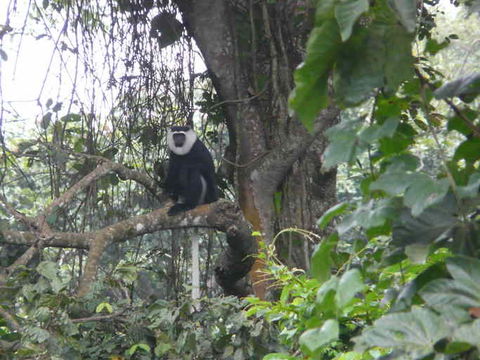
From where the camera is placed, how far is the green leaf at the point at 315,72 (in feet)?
2.72

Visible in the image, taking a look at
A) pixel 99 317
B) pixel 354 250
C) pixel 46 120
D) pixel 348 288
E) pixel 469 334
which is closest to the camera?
pixel 469 334

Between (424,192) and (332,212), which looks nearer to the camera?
(424,192)

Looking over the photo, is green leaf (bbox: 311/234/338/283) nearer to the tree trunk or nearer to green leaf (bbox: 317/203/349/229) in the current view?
green leaf (bbox: 317/203/349/229)

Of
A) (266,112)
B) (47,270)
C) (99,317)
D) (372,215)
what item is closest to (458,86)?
(372,215)

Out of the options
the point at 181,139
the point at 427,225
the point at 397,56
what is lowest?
the point at 427,225

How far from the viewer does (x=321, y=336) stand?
76 cm

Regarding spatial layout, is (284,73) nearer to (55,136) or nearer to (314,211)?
(314,211)

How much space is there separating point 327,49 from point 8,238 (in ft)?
6.93

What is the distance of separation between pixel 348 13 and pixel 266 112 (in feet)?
10.2

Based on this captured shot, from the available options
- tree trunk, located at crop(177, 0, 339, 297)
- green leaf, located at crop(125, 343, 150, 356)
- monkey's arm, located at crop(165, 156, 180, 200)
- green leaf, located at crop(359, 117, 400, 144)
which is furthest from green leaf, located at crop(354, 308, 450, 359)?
monkey's arm, located at crop(165, 156, 180, 200)

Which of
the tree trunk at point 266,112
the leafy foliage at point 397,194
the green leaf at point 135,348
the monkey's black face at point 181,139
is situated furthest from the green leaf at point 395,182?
the monkey's black face at point 181,139

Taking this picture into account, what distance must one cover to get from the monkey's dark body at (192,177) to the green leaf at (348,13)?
367 centimetres

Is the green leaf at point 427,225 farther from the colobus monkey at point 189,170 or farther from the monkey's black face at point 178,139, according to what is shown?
the monkey's black face at point 178,139

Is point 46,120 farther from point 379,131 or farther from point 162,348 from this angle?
point 379,131
